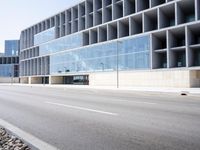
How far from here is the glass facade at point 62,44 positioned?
6425 cm

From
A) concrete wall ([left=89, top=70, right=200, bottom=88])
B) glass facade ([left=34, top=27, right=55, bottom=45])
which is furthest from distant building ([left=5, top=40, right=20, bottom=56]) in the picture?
concrete wall ([left=89, top=70, right=200, bottom=88])

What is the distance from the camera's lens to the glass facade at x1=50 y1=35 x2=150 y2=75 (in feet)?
153

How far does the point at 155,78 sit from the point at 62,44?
1337 inches

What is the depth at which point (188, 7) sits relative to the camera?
44062 millimetres

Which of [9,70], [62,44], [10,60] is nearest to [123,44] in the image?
[62,44]

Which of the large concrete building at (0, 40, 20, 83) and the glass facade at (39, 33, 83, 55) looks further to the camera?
the large concrete building at (0, 40, 20, 83)

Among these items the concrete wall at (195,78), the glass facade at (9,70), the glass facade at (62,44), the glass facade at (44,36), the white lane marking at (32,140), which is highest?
the glass facade at (44,36)

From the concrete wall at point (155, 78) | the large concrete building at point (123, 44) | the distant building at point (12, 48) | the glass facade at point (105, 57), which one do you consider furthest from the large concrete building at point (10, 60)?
the concrete wall at point (155, 78)

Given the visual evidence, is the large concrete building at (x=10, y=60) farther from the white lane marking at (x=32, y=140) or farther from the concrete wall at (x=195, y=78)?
the white lane marking at (x=32, y=140)

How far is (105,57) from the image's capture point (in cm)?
5453

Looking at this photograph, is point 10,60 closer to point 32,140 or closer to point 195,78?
point 195,78

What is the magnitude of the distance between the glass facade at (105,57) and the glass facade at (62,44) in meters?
1.42

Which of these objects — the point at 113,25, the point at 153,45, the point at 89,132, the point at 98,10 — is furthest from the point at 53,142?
the point at 98,10

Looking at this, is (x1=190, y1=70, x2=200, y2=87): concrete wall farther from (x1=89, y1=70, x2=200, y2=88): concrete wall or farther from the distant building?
the distant building
